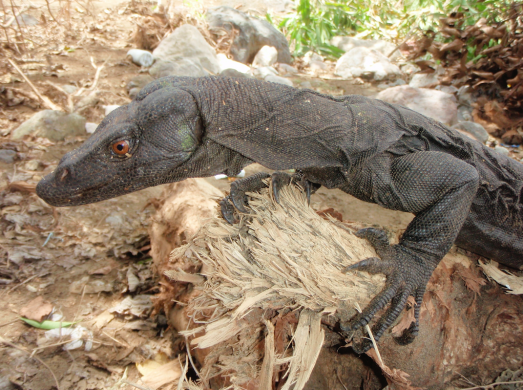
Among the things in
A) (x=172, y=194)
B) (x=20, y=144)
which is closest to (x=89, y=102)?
(x=20, y=144)

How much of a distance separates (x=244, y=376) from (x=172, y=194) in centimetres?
187

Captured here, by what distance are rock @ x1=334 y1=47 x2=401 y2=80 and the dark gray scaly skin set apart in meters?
6.79

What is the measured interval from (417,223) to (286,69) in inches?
295

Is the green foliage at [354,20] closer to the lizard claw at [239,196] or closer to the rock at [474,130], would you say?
the rock at [474,130]

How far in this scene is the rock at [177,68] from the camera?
7148mm

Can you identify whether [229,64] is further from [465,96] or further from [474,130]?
[474,130]

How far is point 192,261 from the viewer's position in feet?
8.14

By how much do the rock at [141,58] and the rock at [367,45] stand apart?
565 cm

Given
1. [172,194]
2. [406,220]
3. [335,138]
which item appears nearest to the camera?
[335,138]

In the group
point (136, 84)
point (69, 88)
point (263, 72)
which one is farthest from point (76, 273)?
point (263, 72)

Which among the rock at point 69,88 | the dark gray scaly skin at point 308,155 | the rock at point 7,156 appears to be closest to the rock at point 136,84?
the rock at point 69,88

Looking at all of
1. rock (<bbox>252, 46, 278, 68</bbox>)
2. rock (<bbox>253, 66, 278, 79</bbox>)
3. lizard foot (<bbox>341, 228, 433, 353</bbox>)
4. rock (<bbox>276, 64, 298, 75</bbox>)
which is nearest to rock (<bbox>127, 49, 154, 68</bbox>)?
rock (<bbox>253, 66, 278, 79</bbox>)

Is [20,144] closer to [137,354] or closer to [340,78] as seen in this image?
[137,354]

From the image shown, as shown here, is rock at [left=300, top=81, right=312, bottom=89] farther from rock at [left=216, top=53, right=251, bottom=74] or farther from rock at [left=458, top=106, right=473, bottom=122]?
rock at [left=458, top=106, right=473, bottom=122]
